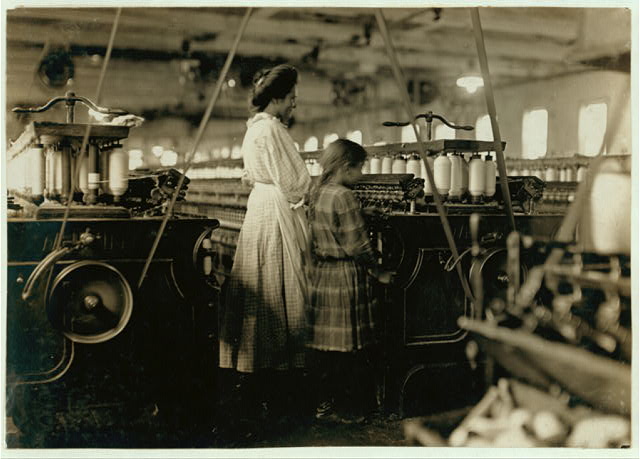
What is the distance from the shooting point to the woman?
2.85m

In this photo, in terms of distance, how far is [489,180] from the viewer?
3244 millimetres

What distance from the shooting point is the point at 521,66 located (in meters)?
3.04

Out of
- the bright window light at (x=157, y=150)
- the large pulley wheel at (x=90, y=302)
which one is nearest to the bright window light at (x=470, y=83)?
the large pulley wheel at (x=90, y=302)

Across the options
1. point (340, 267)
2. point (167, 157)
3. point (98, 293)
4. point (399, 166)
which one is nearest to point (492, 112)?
point (340, 267)

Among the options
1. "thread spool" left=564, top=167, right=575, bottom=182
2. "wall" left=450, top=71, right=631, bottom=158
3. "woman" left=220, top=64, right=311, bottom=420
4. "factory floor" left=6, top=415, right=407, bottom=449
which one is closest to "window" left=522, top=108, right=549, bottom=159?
"wall" left=450, top=71, right=631, bottom=158

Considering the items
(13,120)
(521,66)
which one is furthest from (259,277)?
(521,66)

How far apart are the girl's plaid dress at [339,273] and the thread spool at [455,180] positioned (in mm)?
707

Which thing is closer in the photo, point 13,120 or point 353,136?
point 13,120

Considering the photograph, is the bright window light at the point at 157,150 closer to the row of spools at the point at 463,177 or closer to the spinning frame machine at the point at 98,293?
the spinning frame machine at the point at 98,293

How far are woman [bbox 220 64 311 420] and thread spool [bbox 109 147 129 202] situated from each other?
564mm

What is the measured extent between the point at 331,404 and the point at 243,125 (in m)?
1.68

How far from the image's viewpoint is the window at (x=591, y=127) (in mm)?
2869

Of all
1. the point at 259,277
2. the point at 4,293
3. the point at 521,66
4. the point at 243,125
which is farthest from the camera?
the point at 243,125

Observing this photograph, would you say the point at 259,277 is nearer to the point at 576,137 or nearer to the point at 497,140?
the point at 497,140
